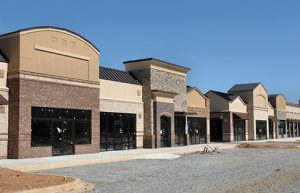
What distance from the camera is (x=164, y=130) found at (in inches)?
1487

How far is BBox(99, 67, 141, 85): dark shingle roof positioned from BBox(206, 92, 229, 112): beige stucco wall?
63.8 feet

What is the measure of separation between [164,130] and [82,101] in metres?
11.3

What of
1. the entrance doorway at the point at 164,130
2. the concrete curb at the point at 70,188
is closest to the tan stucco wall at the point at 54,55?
the entrance doorway at the point at 164,130

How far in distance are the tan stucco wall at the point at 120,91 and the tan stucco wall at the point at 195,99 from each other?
935 cm

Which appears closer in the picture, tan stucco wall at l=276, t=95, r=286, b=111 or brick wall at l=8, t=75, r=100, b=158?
brick wall at l=8, t=75, r=100, b=158

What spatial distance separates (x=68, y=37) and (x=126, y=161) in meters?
8.90

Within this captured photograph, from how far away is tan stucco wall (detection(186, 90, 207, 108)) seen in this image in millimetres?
43766

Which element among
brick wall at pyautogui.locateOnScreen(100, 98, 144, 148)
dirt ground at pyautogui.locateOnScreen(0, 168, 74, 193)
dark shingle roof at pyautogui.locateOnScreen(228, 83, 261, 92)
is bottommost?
dirt ground at pyautogui.locateOnScreen(0, 168, 74, 193)

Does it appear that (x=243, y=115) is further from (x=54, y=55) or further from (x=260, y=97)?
(x=54, y=55)

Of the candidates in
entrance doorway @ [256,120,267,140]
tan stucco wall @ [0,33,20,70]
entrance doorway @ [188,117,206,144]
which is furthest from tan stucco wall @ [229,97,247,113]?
tan stucco wall @ [0,33,20,70]

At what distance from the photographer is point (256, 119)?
5909 cm

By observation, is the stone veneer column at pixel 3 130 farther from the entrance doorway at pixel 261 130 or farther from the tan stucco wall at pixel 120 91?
the entrance doorway at pixel 261 130

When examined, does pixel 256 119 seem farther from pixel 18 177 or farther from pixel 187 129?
pixel 18 177

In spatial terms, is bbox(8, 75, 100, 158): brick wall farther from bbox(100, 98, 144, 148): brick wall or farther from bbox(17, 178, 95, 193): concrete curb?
bbox(17, 178, 95, 193): concrete curb
